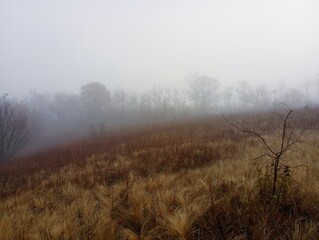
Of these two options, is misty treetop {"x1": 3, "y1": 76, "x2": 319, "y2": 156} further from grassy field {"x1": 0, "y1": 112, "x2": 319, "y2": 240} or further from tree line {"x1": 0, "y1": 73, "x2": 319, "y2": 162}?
grassy field {"x1": 0, "y1": 112, "x2": 319, "y2": 240}

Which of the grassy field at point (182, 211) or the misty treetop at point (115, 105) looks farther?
the misty treetop at point (115, 105)

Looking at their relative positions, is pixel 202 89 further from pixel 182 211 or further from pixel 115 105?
pixel 182 211

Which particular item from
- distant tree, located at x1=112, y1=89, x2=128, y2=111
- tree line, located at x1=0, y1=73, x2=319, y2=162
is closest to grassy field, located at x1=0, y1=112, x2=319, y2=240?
tree line, located at x1=0, y1=73, x2=319, y2=162

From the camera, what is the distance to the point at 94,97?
72875mm

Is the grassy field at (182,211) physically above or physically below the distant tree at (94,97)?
below

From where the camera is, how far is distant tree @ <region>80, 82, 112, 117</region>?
7250cm

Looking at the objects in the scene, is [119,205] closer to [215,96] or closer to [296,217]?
[296,217]

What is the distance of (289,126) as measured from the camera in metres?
11.7

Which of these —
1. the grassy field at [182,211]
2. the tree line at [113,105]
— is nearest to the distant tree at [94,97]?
the tree line at [113,105]

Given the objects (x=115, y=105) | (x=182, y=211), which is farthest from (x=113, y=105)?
(x=182, y=211)

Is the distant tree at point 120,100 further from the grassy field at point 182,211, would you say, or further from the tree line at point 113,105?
the grassy field at point 182,211

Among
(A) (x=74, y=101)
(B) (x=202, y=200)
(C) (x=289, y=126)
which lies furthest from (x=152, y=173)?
(A) (x=74, y=101)

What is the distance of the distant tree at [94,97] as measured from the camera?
72.5m

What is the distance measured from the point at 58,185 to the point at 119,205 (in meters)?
2.92
